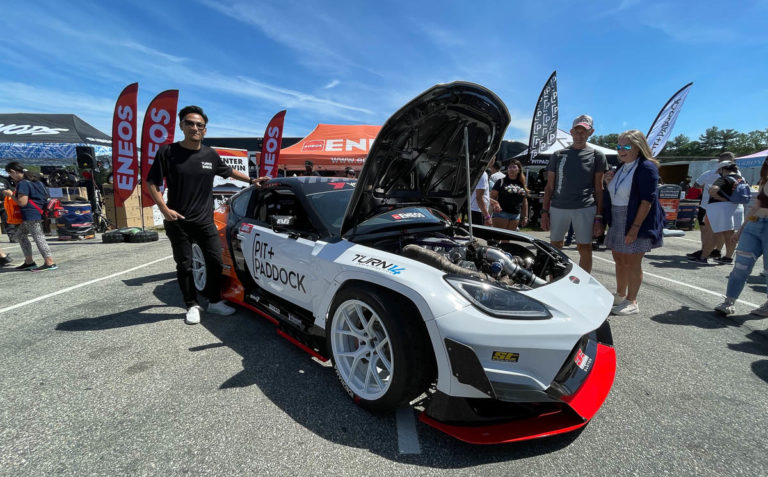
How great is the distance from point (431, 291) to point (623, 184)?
2.79 metres

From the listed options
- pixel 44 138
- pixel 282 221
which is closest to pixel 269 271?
pixel 282 221

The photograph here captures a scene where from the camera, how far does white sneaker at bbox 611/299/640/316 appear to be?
352cm

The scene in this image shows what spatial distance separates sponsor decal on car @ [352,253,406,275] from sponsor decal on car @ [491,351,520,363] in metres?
0.58

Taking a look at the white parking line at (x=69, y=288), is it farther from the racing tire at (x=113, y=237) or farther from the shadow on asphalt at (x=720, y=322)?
the shadow on asphalt at (x=720, y=322)

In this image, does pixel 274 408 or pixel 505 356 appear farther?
pixel 274 408

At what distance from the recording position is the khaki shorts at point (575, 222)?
363 cm

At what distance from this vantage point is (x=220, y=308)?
3355mm

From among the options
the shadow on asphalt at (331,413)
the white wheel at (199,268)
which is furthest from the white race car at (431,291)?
the white wheel at (199,268)

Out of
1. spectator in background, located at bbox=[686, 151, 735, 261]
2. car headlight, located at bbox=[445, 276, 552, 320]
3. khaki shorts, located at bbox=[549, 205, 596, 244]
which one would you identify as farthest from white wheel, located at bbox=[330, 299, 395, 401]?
spectator in background, located at bbox=[686, 151, 735, 261]

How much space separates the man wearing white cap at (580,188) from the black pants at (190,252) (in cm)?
339

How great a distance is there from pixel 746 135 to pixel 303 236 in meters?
127

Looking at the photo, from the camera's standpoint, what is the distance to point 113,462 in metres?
1.55

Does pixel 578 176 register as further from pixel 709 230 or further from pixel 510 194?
pixel 709 230

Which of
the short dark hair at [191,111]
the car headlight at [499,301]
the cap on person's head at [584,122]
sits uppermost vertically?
the cap on person's head at [584,122]
